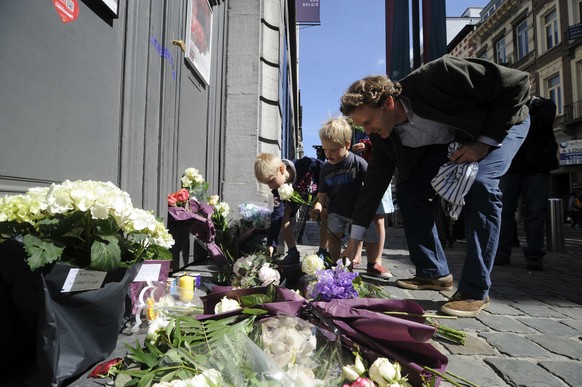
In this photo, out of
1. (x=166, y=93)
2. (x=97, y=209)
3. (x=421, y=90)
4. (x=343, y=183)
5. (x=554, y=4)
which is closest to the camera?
(x=97, y=209)

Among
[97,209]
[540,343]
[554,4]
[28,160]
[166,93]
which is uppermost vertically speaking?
[554,4]

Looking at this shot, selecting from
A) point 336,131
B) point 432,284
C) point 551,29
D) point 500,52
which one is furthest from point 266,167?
point 500,52

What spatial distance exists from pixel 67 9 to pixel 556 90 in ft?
92.3

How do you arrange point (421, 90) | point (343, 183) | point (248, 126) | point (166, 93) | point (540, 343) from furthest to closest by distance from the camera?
point (248, 126)
point (343, 183)
point (166, 93)
point (421, 90)
point (540, 343)

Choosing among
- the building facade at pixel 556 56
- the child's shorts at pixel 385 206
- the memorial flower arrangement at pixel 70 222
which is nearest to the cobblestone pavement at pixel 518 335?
the memorial flower arrangement at pixel 70 222

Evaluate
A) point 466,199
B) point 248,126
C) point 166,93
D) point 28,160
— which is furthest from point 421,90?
point 248,126

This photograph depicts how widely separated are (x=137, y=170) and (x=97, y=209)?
4.61ft

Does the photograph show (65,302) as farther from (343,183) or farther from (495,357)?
(343,183)

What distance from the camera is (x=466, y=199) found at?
2463 mm

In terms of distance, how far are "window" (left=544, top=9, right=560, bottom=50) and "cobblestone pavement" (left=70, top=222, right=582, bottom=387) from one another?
25601 millimetres

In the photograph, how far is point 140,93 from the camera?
2715 mm

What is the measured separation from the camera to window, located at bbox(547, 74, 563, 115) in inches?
896

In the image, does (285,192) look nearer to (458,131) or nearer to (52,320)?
(458,131)

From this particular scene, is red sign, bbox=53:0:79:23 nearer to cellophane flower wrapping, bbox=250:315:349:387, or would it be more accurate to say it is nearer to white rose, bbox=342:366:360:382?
cellophane flower wrapping, bbox=250:315:349:387
